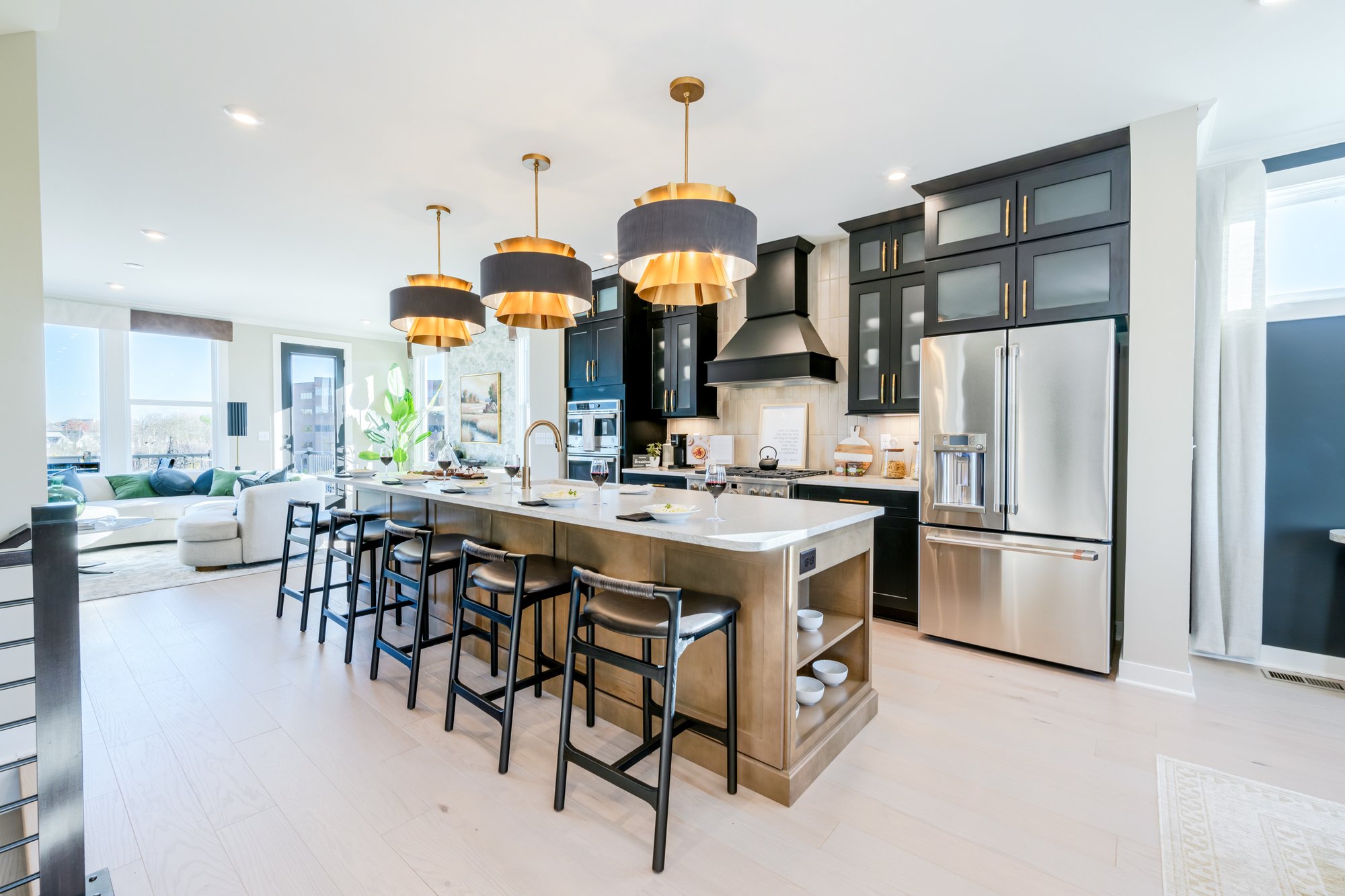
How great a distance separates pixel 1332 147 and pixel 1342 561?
2.16 meters

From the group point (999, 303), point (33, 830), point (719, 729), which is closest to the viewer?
point (33, 830)

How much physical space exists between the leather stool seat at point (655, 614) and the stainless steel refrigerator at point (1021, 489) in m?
1.96

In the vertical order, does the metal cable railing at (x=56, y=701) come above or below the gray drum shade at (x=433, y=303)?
below

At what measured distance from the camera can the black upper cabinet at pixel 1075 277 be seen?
2883 mm

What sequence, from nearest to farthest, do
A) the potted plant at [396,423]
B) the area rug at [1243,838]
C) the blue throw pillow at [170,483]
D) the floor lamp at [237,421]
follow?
the area rug at [1243,838] → the blue throw pillow at [170,483] → the floor lamp at [237,421] → the potted plant at [396,423]

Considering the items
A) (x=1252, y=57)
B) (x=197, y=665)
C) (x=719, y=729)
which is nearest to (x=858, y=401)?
(x=1252, y=57)

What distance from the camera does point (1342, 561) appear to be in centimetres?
288

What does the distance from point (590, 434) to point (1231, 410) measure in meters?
4.61

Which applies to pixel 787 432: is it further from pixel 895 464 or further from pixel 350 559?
pixel 350 559

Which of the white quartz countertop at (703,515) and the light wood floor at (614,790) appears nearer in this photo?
the light wood floor at (614,790)

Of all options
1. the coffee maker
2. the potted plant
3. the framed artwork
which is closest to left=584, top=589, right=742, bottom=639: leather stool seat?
the coffee maker

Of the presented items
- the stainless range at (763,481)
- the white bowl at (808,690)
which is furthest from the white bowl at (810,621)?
the stainless range at (763,481)

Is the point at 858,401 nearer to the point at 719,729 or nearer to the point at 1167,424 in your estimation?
the point at 1167,424

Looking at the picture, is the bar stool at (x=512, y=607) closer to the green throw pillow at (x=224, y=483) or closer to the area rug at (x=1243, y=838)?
the area rug at (x=1243, y=838)
